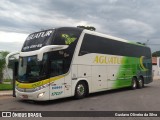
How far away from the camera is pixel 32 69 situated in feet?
43.7

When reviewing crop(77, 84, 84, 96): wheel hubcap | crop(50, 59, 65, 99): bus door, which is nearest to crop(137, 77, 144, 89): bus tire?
crop(77, 84, 84, 96): wheel hubcap

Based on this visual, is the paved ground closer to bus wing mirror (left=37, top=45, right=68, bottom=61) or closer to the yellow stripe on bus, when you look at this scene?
the yellow stripe on bus

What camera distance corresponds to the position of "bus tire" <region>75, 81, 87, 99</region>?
49.5 feet

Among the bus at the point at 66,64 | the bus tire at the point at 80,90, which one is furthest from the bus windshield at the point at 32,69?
the bus tire at the point at 80,90

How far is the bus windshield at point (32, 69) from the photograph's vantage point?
512 inches

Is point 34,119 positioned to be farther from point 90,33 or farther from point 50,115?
point 90,33

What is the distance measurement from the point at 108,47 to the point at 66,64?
480cm

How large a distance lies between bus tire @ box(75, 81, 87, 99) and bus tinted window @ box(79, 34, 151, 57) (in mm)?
1723

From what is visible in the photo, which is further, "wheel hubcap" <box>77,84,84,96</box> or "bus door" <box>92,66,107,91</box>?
"bus door" <box>92,66,107,91</box>

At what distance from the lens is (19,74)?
13922mm

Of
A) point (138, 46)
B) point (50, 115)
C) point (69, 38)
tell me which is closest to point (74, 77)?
point (69, 38)

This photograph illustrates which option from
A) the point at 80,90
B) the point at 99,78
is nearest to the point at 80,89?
the point at 80,90

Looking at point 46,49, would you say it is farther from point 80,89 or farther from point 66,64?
point 80,89

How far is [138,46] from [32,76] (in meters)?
12.5
